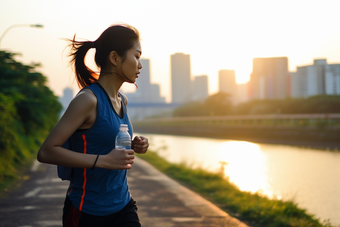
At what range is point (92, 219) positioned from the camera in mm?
1888

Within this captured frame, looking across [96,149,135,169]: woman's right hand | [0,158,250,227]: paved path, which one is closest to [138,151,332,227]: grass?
[0,158,250,227]: paved path

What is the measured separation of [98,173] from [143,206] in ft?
14.5

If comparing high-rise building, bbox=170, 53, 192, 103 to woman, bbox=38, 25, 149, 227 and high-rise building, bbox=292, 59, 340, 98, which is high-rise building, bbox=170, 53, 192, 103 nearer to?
high-rise building, bbox=292, 59, 340, 98

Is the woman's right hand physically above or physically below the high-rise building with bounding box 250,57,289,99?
below

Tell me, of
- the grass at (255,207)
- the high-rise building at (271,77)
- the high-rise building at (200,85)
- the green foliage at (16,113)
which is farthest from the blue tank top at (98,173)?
the high-rise building at (200,85)

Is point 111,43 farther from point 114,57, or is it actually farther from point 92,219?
point 92,219

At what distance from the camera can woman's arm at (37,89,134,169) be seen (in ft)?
5.71

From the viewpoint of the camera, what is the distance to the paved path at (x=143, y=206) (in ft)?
16.9

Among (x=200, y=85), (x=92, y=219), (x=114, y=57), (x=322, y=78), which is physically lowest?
(x=92, y=219)

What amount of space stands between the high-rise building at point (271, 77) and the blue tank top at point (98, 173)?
74597 millimetres

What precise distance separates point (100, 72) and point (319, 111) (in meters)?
37.9

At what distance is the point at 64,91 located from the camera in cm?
16088

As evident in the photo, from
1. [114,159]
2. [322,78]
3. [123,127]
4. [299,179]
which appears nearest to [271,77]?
[322,78]

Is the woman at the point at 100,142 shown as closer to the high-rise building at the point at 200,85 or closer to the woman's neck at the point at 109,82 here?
the woman's neck at the point at 109,82
